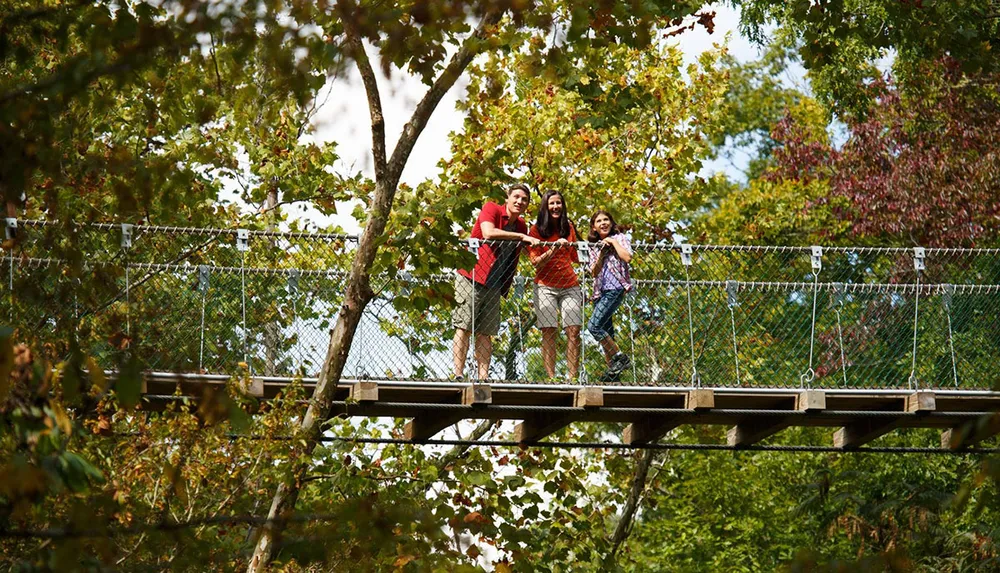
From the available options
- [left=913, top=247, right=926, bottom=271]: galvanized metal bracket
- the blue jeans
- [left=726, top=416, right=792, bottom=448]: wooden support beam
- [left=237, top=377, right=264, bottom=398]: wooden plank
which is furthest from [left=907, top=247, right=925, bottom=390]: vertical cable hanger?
[left=237, top=377, right=264, bottom=398]: wooden plank

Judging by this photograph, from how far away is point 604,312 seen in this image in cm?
936

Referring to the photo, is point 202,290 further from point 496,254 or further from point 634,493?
point 634,493

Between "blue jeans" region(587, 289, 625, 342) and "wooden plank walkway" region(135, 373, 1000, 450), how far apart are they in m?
0.36

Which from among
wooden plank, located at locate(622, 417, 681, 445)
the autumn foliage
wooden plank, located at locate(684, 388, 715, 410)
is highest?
the autumn foliage

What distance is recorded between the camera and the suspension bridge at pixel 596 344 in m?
9.07

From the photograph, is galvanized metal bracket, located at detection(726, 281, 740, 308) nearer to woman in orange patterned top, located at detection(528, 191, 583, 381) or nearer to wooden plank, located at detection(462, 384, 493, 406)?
woman in orange patterned top, located at detection(528, 191, 583, 381)

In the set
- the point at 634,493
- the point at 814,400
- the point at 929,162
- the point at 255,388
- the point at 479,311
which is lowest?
the point at 634,493

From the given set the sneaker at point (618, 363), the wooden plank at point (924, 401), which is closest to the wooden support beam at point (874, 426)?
the wooden plank at point (924, 401)

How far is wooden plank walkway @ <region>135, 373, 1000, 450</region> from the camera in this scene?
909 cm

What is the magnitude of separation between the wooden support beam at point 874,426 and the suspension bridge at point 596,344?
0.01 meters

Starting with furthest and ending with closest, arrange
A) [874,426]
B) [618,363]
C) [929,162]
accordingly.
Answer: [929,162] → [874,426] → [618,363]

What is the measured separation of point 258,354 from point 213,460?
3.38 ft

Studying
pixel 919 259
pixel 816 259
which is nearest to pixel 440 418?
pixel 816 259

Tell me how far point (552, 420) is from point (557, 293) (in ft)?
3.49
